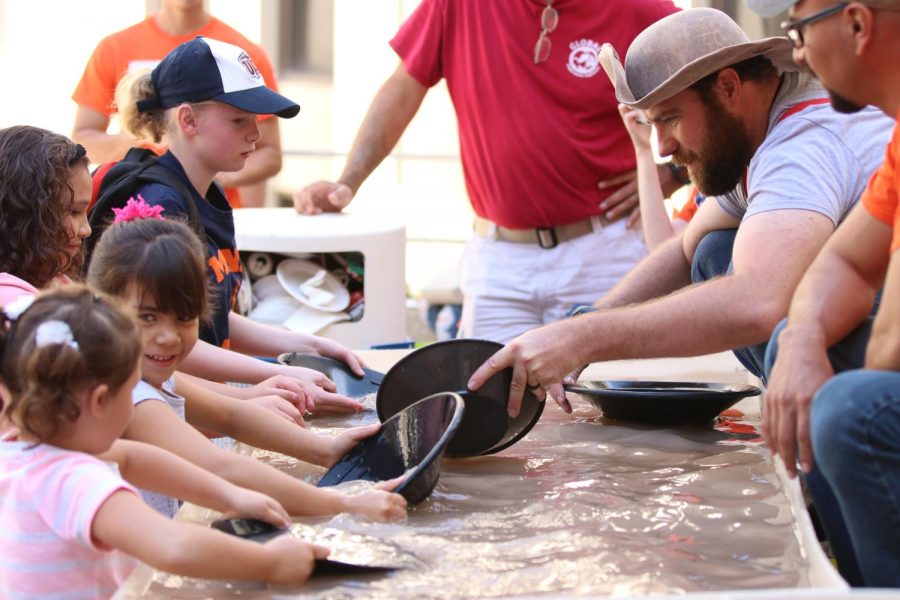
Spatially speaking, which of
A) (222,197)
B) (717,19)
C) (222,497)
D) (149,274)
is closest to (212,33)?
(222,197)

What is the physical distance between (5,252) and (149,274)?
437 millimetres

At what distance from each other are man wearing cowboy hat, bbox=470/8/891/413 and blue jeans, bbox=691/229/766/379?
0.30 feet

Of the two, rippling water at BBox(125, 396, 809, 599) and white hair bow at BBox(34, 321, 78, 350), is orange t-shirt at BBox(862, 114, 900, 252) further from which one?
white hair bow at BBox(34, 321, 78, 350)

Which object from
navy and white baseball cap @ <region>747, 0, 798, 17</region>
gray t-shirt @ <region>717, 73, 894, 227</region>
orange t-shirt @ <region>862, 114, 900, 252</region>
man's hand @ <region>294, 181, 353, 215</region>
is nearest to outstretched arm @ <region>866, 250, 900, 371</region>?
orange t-shirt @ <region>862, 114, 900, 252</region>

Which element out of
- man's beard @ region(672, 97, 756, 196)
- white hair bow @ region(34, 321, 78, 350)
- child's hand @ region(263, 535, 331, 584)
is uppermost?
man's beard @ region(672, 97, 756, 196)

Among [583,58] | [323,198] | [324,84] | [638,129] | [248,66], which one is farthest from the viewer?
[324,84]

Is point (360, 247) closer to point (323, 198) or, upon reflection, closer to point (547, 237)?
point (323, 198)

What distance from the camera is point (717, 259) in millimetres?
3361

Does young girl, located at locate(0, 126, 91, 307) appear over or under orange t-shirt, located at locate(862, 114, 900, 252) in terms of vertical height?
under

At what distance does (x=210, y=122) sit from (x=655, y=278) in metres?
1.39

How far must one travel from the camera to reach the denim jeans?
1.85 meters

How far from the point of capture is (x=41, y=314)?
5.94ft

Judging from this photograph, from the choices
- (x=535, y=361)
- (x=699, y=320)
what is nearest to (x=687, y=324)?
(x=699, y=320)

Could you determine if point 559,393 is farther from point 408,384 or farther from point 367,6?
point 367,6
